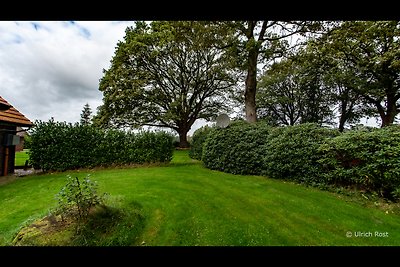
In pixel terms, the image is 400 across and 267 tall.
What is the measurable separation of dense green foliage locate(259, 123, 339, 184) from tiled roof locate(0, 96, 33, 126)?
25.3ft

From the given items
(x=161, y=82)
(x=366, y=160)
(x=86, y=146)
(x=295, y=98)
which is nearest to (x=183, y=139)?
(x=161, y=82)

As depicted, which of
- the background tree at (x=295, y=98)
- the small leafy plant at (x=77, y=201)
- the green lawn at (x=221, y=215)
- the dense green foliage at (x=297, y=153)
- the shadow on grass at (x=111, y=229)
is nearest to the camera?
the shadow on grass at (x=111, y=229)

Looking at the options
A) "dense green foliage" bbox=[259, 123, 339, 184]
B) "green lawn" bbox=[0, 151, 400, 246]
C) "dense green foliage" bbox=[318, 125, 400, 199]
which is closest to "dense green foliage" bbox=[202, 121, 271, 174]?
"dense green foliage" bbox=[259, 123, 339, 184]

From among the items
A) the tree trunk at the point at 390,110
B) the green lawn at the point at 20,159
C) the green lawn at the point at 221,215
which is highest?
the tree trunk at the point at 390,110

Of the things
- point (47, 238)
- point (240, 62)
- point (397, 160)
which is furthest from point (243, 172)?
point (47, 238)

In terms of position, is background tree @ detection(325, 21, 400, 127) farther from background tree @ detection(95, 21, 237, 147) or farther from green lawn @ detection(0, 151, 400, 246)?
green lawn @ detection(0, 151, 400, 246)

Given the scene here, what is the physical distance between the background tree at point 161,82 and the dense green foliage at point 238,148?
566cm

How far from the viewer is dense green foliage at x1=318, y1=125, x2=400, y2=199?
3873 millimetres

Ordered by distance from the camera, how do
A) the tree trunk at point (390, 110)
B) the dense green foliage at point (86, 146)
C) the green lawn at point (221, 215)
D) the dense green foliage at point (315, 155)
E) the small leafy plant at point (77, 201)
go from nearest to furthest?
the small leafy plant at point (77, 201) → the green lawn at point (221, 215) → the dense green foliage at point (315, 155) → the dense green foliage at point (86, 146) → the tree trunk at point (390, 110)

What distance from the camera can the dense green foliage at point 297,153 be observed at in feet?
16.7

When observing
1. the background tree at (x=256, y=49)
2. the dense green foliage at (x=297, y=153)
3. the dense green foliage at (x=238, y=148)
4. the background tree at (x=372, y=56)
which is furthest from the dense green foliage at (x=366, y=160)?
the background tree at (x=372, y=56)

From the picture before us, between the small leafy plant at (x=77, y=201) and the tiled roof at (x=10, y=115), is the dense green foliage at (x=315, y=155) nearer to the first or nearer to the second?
the small leafy plant at (x=77, y=201)

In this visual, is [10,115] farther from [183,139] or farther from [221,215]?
[183,139]
